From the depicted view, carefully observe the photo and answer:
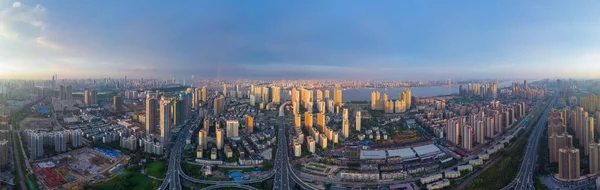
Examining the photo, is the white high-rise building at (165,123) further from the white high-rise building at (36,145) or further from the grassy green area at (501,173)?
the grassy green area at (501,173)

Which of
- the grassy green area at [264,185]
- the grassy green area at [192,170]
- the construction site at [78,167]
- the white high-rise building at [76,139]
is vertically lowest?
the grassy green area at [264,185]

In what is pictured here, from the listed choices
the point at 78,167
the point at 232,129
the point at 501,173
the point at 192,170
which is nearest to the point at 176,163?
the point at 192,170

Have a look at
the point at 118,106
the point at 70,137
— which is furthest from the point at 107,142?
the point at 118,106

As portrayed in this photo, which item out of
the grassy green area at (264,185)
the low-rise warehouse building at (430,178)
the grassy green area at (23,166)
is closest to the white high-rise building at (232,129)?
the grassy green area at (264,185)

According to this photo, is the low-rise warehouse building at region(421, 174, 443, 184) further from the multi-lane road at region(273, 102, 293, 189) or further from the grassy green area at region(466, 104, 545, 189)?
the multi-lane road at region(273, 102, 293, 189)

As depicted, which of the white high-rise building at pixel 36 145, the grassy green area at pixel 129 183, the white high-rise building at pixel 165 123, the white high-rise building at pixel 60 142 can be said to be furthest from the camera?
the white high-rise building at pixel 165 123

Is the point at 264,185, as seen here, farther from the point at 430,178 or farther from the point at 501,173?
the point at 501,173

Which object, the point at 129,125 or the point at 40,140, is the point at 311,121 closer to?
the point at 129,125
